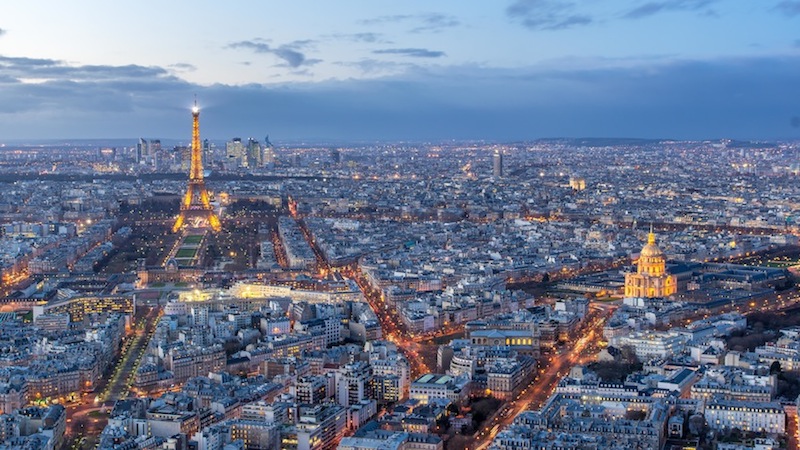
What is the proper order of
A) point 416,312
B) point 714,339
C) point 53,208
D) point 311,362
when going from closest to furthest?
point 311,362 → point 714,339 → point 416,312 → point 53,208

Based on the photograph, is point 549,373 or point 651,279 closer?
point 549,373

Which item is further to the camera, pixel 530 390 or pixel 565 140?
pixel 565 140

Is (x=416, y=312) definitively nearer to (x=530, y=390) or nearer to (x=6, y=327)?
(x=530, y=390)

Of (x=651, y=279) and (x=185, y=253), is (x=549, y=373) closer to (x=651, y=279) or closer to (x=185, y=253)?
(x=651, y=279)

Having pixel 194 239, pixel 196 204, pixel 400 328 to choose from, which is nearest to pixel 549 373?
pixel 400 328

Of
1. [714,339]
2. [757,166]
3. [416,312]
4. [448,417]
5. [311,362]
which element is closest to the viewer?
[448,417]

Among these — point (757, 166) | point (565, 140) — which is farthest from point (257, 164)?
point (565, 140)
